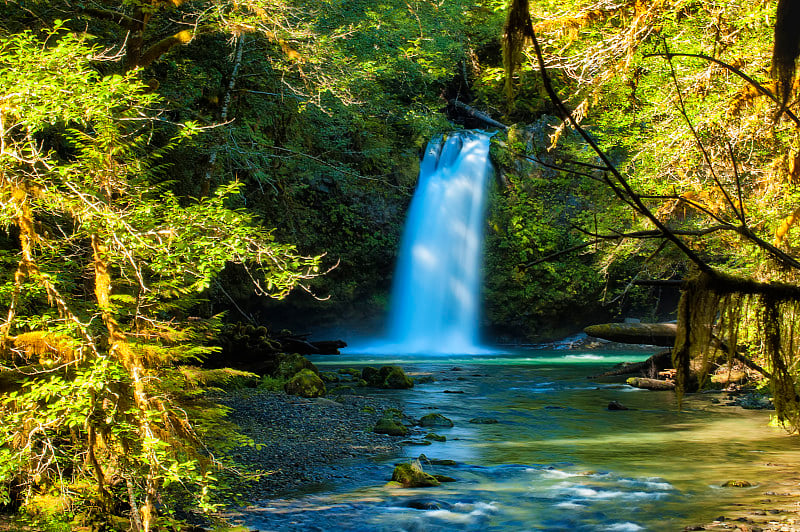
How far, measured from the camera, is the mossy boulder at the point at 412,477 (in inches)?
267

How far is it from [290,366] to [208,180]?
16.0 ft

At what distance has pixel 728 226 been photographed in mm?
2414

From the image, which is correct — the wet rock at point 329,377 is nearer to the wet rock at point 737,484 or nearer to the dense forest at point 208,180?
the dense forest at point 208,180

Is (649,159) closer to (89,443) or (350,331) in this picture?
(89,443)

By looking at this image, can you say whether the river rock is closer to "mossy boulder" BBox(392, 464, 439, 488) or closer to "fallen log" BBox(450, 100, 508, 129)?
"mossy boulder" BBox(392, 464, 439, 488)

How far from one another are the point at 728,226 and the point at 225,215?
3205 mm

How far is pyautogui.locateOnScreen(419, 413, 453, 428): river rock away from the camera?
33.0 ft

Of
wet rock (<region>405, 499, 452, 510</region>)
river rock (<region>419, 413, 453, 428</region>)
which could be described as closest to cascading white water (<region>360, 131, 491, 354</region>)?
river rock (<region>419, 413, 453, 428</region>)

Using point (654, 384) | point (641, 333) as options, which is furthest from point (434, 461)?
point (654, 384)

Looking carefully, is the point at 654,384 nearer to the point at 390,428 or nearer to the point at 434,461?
the point at 390,428

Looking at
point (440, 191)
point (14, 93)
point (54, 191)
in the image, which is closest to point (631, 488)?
point (54, 191)

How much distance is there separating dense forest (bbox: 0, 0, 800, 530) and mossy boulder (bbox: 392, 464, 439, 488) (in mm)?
1936

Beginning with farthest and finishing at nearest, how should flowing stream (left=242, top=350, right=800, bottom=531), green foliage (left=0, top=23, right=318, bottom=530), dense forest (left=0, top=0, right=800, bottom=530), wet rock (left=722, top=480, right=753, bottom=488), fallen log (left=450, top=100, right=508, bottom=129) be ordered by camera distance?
fallen log (left=450, top=100, right=508, bottom=129) → wet rock (left=722, top=480, right=753, bottom=488) → flowing stream (left=242, top=350, right=800, bottom=531) → green foliage (left=0, top=23, right=318, bottom=530) → dense forest (left=0, top=0, right=800, bottom=530)

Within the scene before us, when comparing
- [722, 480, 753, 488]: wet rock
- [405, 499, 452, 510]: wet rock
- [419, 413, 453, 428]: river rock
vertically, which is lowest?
[405, 499, 452, 510]: wet rock
